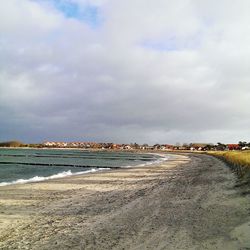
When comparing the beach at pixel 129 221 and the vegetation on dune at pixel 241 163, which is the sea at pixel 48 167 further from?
the vegetation on dune at pixel 241 163

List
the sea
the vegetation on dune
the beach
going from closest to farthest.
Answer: the beach < the vegetation on dune < the sea

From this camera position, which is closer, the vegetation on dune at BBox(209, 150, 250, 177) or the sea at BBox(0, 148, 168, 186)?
the vegetation on dune at BBox(209, 150, 250, 177)

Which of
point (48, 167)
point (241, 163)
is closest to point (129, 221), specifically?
point (241, 163)

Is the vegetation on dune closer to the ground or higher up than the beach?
higher up

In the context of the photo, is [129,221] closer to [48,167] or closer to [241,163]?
[241,163]

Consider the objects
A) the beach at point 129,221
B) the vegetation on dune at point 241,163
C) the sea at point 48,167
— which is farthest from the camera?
the sea at point 48,167

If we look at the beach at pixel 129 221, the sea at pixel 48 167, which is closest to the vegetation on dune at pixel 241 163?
the beach at pixel 129 221

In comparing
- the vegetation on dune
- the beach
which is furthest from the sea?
the vegetation on dune

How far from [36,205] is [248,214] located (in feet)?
33.6

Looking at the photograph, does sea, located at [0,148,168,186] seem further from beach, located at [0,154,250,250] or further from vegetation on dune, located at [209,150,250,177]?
vegetation on dune, located at [209,150,250,177]

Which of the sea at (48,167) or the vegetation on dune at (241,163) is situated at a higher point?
the vegetation on dune at (241,163)

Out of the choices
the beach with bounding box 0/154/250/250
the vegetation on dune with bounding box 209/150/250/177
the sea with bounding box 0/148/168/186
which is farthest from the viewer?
the sea with bounding box 0/148/168/186

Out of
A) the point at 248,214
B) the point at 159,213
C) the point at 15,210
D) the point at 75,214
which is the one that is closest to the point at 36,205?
the point at 15,210

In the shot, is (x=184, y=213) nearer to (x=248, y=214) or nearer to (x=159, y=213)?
(x=159, y=213)
